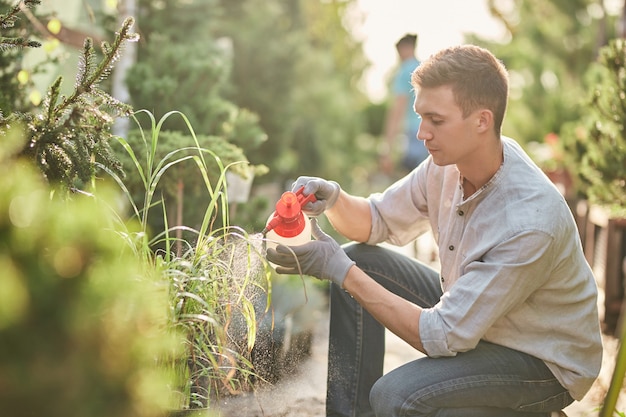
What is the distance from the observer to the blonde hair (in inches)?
96.8

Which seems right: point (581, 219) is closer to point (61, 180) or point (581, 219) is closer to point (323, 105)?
point (61, 180)

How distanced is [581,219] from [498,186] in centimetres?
382

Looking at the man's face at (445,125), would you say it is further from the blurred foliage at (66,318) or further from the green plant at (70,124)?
the blurred foliage at (66,318)

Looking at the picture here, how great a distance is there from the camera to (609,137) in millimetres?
4004

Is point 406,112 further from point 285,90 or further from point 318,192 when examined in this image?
point 318,192

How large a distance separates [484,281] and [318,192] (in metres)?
0.74

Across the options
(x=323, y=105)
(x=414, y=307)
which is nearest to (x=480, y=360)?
(x=414, y=307)

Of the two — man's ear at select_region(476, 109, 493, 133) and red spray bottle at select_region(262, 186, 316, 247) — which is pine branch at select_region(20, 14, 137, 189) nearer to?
red spray bottle at select_region(262, 186, 316, 247)

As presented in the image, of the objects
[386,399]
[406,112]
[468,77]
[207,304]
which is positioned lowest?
→ [386,399]

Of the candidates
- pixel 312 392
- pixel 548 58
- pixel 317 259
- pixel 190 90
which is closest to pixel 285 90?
pixel 190 90

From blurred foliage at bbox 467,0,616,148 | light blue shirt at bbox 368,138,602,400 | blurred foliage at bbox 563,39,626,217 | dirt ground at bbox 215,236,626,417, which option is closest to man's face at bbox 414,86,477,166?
light blue shirt at bbox 368,138,602,400

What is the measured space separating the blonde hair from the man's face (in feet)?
0.07

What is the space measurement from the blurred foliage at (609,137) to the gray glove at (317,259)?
1982 millimetres

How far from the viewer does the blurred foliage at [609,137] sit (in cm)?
388
